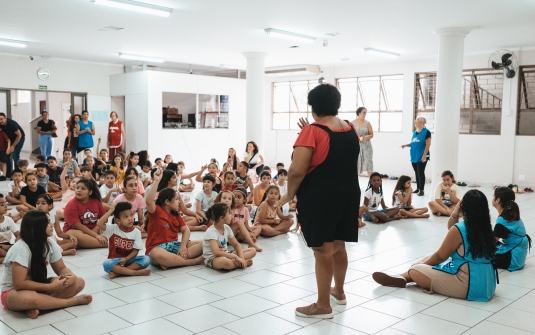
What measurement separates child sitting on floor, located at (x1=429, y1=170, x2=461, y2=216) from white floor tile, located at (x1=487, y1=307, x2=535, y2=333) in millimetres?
4121

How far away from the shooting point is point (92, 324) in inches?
133

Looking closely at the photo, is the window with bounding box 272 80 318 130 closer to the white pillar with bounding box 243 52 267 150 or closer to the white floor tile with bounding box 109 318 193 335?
the white pillar with bounding box 243 52 267 150

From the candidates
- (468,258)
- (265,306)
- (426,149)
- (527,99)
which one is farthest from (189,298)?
(527,99)

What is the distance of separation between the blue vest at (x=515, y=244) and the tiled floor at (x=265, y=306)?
125mm

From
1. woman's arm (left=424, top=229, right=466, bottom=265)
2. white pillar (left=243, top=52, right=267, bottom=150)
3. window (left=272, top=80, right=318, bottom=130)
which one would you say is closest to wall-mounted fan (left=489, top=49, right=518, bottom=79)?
white pillar (left=243, top=52, right=267, bottom=150)

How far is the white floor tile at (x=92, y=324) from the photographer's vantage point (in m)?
3.25

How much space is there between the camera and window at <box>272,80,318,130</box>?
15.9m

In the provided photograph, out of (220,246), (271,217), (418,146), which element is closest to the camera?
(220,246)

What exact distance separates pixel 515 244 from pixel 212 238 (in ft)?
9.41

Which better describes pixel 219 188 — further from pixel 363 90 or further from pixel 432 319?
pixel 363 90

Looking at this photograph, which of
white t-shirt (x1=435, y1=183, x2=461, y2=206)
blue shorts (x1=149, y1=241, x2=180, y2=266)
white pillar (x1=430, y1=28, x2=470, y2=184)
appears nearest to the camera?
blue shorts (x1=149, y1=241, x2=180, y2=266)

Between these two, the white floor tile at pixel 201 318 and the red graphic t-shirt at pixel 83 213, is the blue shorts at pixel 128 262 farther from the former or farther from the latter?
the red graphic t-shirt at pixel 83 213

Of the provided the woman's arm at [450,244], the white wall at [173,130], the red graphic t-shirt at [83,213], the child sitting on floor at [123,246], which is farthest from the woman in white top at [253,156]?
the woman's arm at [450,244]

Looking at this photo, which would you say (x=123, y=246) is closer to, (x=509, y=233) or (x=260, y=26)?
(x=509, y=233)
